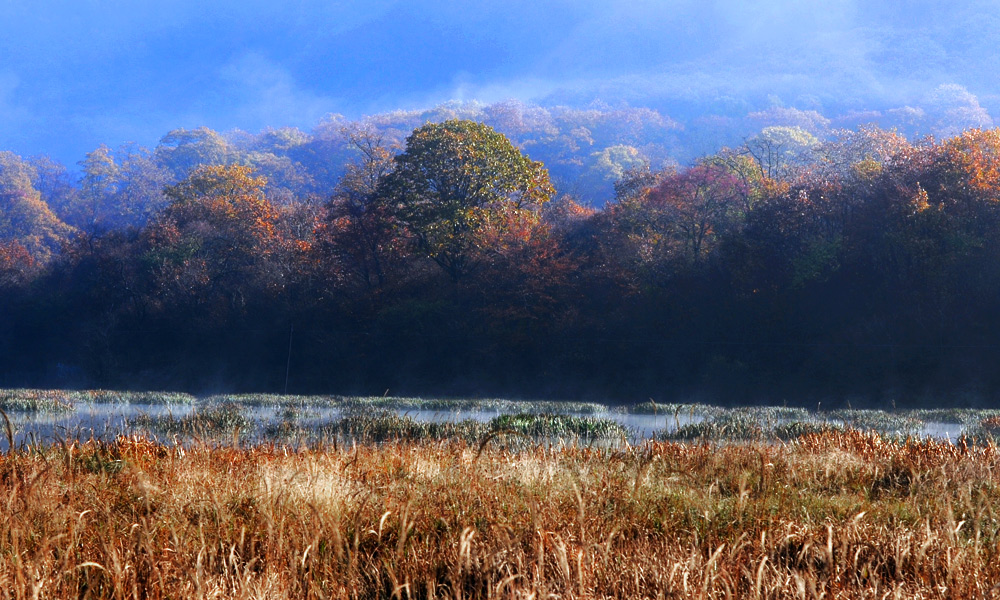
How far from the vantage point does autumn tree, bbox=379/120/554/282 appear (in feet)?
120

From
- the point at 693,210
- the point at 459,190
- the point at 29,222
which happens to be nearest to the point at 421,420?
the point at 459,190

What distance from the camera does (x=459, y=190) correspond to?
3731 cm

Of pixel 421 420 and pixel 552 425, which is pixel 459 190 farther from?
pixel 552 425

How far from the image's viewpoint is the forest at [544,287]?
2925cm

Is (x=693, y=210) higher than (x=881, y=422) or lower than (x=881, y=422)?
higher

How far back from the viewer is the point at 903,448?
9.85m

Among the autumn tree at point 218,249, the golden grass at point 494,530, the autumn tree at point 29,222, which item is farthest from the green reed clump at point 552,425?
the autumn tree at point 29,222

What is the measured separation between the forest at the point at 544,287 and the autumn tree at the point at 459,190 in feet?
0.35

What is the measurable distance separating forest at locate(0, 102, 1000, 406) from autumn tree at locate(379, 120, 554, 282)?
0.11 meters

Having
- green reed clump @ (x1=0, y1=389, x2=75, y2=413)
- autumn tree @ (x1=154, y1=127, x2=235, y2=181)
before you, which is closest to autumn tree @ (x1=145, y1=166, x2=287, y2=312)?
green reed clump @ (x1=0, y1=389, x2=75, y2=413)

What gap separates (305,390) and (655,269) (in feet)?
53.5

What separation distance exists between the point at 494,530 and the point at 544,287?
3037cm

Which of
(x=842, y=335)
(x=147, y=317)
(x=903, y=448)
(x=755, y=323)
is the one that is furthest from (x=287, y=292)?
(x=903, y=448)

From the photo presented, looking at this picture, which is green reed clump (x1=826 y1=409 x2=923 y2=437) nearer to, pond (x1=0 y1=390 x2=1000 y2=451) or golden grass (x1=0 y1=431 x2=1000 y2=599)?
pond (x1=0 y1=390 x2=1000 y2=451)
